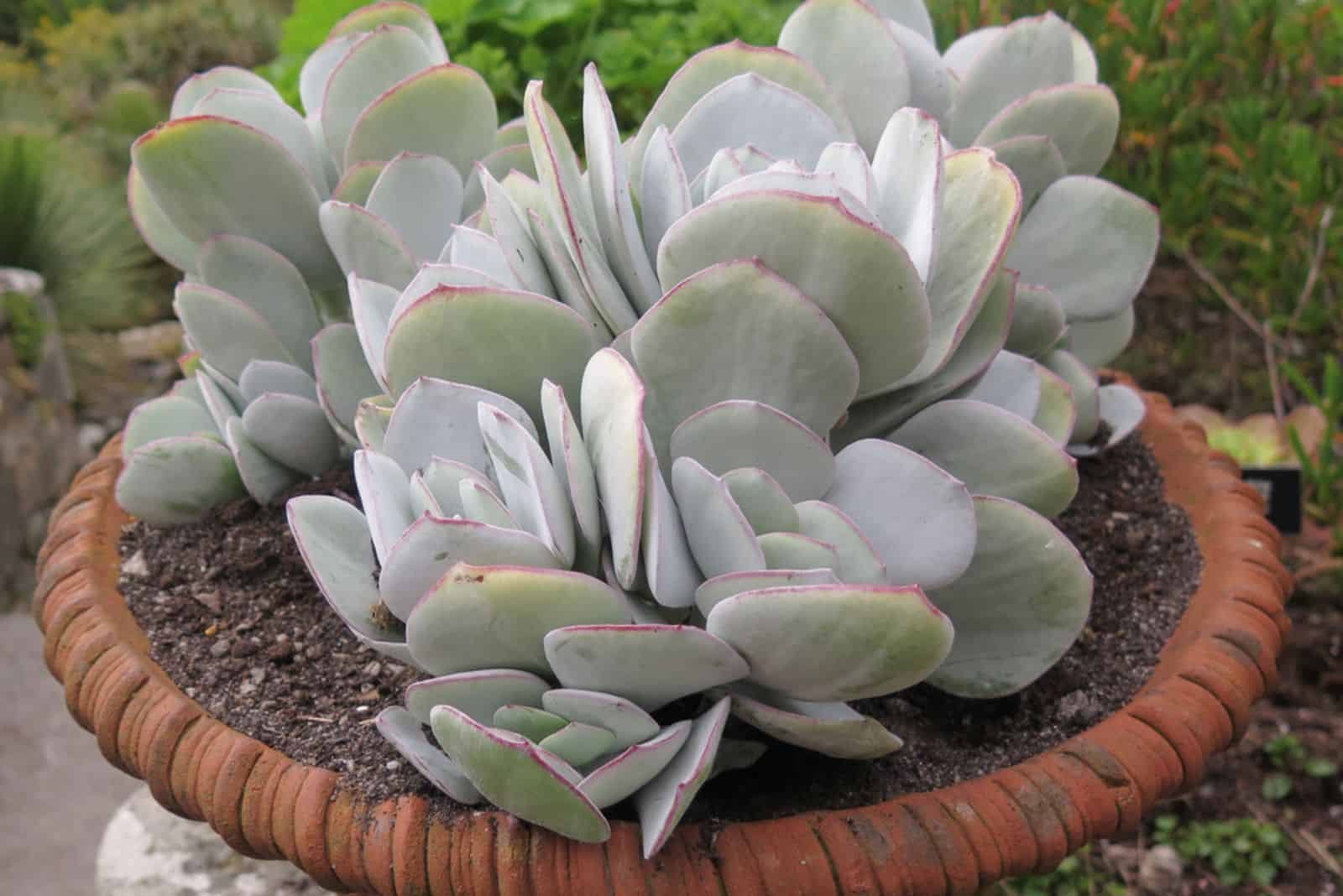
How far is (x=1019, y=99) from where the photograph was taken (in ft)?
2.96

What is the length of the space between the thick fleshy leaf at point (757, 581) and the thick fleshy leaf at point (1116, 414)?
0.54 metres

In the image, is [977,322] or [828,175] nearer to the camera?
[828,175]

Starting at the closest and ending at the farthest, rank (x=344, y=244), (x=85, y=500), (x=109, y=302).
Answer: (x=344, y=244), (x=85, y=500), (x=109, y=302)

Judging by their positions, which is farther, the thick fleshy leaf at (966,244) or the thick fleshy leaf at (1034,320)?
the thick fleshy leaf at (1034,320)

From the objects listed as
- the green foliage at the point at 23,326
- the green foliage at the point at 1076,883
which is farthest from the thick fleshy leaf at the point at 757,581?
the green foliage at the point at 23,326

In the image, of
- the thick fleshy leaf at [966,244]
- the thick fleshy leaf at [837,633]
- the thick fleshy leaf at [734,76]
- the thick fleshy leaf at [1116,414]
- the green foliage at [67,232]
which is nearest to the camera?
the thick fleshy leaf at [837,633]

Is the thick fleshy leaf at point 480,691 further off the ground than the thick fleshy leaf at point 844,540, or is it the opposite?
the thick fleshy leaf at point 844,540

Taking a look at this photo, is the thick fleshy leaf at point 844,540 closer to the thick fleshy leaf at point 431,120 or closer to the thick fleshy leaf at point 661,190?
the thick fleshy leaf at point 661,190

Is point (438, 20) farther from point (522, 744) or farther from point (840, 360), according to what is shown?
point (522, 744)

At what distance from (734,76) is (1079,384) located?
0.41 metres

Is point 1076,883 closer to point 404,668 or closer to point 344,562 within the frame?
point 404,668

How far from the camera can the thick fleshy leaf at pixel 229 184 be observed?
86cm

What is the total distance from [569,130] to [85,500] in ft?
2.70

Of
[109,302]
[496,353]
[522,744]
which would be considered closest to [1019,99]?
[496,353]
